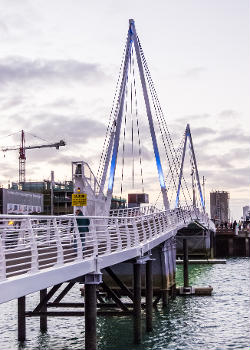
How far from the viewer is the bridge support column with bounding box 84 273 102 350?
18.1m

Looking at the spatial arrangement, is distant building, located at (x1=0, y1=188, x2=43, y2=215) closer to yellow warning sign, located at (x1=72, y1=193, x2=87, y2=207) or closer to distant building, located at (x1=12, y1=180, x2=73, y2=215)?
distant building, located at (x1=12, y1=180, x2=73, y2=215)

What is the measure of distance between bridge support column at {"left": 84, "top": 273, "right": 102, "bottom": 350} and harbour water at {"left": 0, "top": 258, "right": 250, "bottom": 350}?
7845 mm

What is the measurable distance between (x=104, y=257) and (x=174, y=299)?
881 inches

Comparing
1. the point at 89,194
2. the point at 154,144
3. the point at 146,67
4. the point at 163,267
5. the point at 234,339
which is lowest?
the point at 234,339

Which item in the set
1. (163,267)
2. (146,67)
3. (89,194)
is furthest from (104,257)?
(146,67)

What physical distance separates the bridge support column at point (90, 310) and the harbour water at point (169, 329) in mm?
7845

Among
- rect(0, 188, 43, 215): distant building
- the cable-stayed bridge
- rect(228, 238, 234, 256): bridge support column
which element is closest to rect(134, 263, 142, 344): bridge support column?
the cable-stayed bridge

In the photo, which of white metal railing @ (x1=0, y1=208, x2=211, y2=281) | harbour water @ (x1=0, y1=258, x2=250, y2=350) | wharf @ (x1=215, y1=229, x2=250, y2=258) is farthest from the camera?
wharf @ (x1=215, y1=229, x2=250, y2=258)

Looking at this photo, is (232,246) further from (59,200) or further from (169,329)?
(169,329)

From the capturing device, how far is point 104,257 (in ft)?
65.2

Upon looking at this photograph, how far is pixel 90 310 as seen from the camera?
59.2 ft

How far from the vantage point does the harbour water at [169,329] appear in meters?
26.9

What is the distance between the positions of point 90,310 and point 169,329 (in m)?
13.5

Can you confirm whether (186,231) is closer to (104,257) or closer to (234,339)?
(234,339)
